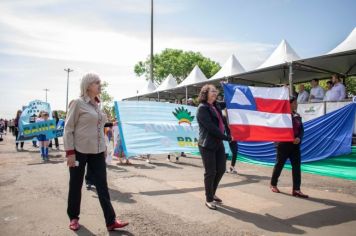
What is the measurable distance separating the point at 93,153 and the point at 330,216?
366cm

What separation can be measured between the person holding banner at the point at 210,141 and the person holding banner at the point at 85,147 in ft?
5.33

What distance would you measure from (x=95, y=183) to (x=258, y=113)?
11.9ft

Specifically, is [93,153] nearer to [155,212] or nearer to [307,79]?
[155,212]

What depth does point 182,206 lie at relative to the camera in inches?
220

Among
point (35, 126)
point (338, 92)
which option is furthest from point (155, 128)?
point (35, 126)

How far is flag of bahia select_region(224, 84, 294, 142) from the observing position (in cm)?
634

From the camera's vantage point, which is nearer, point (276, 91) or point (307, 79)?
point (276, 91)

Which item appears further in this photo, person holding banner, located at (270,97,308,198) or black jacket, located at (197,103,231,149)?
person holding banner, located at (270,97,308,198)

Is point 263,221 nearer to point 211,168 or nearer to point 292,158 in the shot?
point 211,168

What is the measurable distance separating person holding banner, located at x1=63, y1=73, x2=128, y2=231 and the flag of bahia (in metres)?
2.69

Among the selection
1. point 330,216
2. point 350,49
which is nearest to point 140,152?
point 330,216

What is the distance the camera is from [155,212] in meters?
5.22

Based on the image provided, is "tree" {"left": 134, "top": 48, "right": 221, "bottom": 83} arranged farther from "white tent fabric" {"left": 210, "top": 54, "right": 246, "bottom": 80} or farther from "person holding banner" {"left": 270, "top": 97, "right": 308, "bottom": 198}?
Result: "person holding banner" {"left": 270, "top": 97, "right": 308, "bottom": 198}

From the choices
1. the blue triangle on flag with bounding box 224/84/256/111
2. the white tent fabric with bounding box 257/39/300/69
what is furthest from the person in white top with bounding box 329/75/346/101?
the blue triangle on flag with bounding box 224/84/256/111
